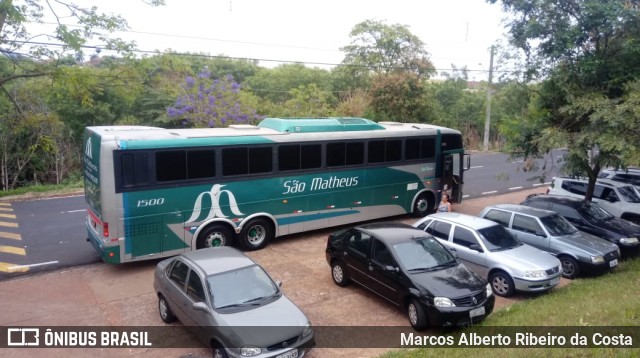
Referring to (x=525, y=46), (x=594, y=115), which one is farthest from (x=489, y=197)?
(x=594, y=115)

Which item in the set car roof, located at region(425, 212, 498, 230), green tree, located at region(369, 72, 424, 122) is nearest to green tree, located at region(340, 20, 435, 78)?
green tree, located at region(369, 72, 424, 122)

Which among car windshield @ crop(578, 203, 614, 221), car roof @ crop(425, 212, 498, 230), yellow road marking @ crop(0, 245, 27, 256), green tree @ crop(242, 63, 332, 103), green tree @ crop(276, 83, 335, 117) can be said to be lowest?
yellow road marking @ crop(0, 245, 27, 256)

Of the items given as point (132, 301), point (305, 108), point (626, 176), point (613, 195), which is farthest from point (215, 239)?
point (305, 108)

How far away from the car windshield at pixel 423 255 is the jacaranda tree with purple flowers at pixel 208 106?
1713cm

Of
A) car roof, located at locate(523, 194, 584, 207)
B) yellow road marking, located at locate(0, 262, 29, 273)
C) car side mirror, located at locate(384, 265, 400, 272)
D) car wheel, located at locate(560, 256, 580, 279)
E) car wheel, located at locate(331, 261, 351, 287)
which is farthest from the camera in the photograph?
car roof, located at locate(523, 194, 584, 207)

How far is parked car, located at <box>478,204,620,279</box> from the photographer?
11.9 m

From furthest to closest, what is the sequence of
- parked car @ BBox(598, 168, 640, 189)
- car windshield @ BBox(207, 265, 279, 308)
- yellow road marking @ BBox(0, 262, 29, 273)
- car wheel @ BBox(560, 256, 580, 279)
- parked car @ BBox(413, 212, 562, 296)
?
parked car @ BBox(598, 168, 640, 189)
car wheel @ BBox(560, 256, 580, 279)
yellow road marking @ BBox(0, 262, 29, 273)
parked car @ BBox(413, 212, 562, 296)
car windshield @ BBox(207, 265, 279, 308)

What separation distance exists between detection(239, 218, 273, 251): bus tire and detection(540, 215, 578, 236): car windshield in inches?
290

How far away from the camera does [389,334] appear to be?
894 centimetres

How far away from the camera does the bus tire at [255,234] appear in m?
13.3

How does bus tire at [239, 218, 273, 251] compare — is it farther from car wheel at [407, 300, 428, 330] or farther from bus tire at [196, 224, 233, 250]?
car wheel at [407, 300, 428, 330]

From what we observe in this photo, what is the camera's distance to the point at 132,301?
10227 millimetres

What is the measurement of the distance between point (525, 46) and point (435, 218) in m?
7.51

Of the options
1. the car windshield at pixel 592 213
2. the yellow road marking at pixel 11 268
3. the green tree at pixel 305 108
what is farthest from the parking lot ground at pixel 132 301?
the green tree at pixel 305 108
